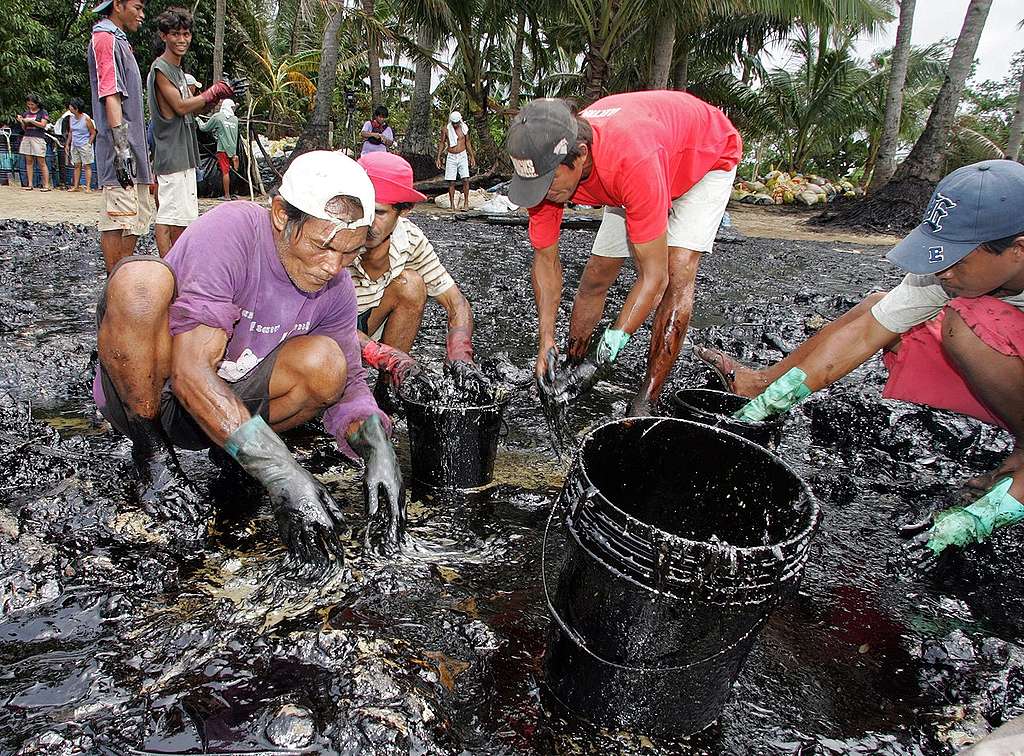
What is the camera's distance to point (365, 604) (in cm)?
183

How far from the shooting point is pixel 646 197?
8.52ft

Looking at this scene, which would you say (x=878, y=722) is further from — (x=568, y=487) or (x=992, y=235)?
(x=992, y=235)

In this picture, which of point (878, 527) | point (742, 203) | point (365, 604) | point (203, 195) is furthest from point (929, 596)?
point (742, 203)

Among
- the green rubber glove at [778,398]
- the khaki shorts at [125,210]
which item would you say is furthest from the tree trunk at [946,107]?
the khaki shorts at [125,210]

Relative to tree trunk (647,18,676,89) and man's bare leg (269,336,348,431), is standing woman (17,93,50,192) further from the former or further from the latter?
man's bare leg (269,336,348,431)

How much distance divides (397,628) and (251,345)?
3.26ft

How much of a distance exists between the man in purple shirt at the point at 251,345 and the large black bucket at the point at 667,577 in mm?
716

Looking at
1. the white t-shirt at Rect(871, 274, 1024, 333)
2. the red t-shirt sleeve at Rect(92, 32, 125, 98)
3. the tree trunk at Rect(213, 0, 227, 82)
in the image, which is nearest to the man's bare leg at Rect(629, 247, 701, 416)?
the white t-shirt at Rect(871, 274, 1024, 333)

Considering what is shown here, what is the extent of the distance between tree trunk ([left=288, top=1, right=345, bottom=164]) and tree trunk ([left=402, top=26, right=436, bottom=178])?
Answer: 234 centimetres

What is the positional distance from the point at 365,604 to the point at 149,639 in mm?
511

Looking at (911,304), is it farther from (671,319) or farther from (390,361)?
(390,361)

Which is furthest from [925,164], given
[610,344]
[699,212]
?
[610,344]

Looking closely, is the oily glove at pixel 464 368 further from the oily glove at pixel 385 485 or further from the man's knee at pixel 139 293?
the man's knee at pixel 139 293

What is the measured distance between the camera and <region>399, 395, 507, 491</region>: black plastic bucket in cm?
238
